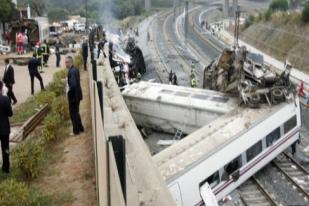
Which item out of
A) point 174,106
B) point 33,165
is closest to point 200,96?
point 174,106

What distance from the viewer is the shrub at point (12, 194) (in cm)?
727

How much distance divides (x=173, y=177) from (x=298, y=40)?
123 feet

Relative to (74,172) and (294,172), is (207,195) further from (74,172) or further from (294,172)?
(294,172)

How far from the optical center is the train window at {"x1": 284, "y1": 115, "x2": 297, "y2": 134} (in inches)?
722

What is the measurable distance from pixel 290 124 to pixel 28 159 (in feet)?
39.6

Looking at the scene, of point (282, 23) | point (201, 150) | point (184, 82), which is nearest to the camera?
point (201, 150)

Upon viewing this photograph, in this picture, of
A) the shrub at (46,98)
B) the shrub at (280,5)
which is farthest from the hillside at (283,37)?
the shrub at (46,98)

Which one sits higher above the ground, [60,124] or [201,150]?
[60,124]

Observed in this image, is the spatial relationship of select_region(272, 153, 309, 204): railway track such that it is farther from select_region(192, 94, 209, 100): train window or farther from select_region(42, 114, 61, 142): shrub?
select_region(42, 114, 61, 142): shrub

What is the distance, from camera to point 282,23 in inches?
2186

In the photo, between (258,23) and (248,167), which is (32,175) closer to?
(248,167)

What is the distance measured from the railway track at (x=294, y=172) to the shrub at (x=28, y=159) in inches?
368

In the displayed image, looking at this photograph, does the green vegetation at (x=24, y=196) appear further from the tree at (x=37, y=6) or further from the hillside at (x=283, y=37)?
the tree at (x=37, y=6)

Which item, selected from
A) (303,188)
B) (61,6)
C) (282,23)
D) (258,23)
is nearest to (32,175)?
(303,188)
